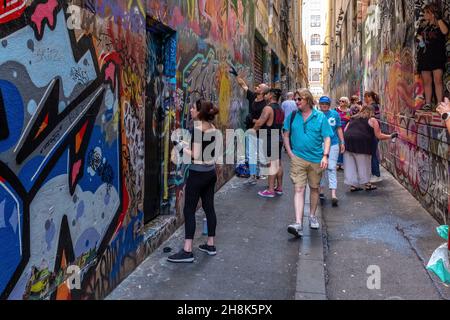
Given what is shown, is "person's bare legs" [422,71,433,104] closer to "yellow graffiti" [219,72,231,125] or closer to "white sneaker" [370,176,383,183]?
"white sneaker" [370,176,383,183]

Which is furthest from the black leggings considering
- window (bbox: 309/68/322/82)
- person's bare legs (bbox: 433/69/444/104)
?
window (bbox: 309/68/322/82)

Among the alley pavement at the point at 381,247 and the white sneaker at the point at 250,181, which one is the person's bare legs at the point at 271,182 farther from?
the white sneaker at the point at 250,181

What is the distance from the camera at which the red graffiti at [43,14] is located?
10.00ft

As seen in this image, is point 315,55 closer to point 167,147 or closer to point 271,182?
point 271,182

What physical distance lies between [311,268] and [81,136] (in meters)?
2.70

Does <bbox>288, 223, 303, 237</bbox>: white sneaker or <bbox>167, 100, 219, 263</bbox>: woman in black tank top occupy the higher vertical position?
<bbox>167, 100, 219, 263</bbox>: woman in black tank top

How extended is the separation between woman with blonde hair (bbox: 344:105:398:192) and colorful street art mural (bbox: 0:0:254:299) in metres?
4.05

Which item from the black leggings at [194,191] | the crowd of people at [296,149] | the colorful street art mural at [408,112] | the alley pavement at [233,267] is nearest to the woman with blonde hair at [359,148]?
the crowd of people at [296,149]

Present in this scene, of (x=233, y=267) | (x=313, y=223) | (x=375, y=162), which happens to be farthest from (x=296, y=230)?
(x=375, y=162)

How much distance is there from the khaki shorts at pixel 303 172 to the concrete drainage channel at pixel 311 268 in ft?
2.26

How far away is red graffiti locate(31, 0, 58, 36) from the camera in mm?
3047
